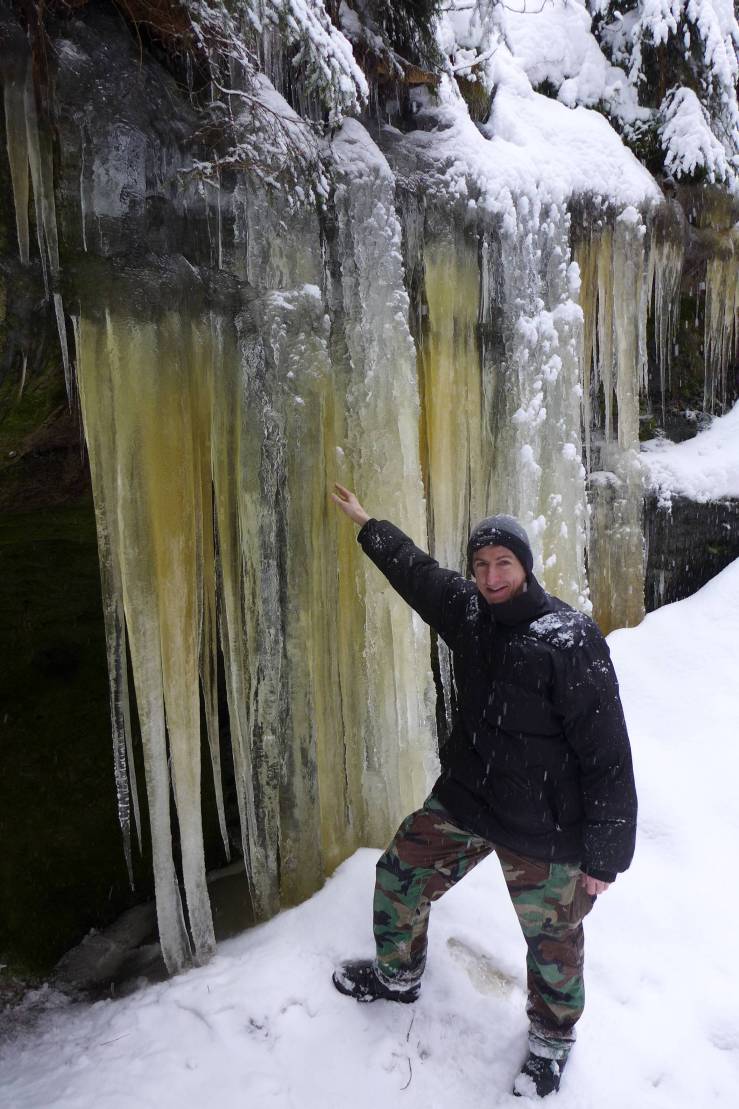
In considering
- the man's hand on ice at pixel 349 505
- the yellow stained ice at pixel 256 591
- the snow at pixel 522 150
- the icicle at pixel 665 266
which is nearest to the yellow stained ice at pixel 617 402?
the icicle at pixel 665 266

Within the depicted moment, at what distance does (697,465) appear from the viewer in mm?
6336

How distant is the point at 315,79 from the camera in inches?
118

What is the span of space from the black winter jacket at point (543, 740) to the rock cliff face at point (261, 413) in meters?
1.08

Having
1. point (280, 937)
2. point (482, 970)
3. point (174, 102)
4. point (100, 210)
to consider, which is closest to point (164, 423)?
point (100, 210)

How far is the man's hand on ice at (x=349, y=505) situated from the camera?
3.09 metres

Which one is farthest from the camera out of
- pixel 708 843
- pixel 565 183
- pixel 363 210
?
pixel 565 183

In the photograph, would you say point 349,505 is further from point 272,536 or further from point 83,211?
point 83,211

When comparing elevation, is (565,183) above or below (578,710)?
above

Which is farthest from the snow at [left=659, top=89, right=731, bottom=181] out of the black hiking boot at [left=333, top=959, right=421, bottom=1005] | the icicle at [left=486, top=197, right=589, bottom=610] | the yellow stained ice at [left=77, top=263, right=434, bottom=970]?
the black hiking boot at [left=333, top=959, right=421, bottom=1005]

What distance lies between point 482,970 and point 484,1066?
360 mm

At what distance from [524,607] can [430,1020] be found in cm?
155

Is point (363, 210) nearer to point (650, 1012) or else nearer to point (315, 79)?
point (315, 79)

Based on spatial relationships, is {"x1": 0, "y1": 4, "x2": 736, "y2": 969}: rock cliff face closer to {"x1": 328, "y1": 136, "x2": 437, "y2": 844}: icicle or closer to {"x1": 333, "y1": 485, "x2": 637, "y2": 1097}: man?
{"x1": 328, "y1": 136, "x2": 437, "y2": 844}: icicle

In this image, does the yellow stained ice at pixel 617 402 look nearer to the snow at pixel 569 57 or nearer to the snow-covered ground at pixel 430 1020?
the snow at pixel 569 57
